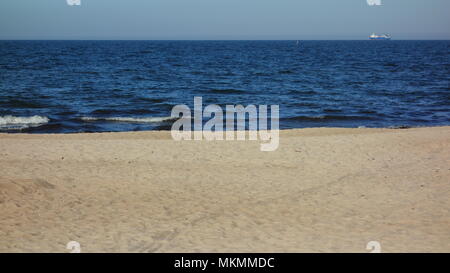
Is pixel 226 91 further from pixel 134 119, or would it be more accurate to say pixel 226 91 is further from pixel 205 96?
pixel 134 119

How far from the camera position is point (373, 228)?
24.8 feet

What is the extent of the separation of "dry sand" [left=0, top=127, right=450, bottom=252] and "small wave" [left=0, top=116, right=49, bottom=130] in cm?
597

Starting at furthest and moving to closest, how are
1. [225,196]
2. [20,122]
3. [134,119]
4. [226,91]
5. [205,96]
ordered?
[226,91]
[205,96]
[134,119]
[20,122]
[225,196]

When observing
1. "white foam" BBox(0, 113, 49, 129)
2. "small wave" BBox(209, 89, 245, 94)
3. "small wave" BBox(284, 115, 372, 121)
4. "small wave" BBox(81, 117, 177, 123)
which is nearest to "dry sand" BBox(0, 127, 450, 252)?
"white foam" BBox(0, 113, 49, 129)

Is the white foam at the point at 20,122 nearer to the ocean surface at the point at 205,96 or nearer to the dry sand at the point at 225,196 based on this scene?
the ocean surface at the point at 205,96

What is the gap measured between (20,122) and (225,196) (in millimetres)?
14834

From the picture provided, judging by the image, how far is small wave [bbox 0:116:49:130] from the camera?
19.9 meters

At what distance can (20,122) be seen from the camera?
20.8 meters

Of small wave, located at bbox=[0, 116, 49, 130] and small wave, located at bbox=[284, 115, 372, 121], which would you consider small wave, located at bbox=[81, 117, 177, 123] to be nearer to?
small wave, located at bbox=[0, 116, 49, 130]

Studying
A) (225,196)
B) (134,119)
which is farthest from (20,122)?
(225,196)

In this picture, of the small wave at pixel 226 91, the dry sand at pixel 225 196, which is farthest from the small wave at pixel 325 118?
the small wave at pixel 226 91
